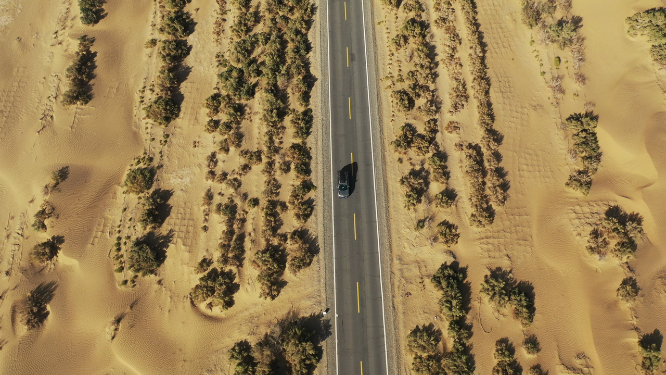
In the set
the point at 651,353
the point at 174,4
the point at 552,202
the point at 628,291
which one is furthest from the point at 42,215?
the point at 651,353

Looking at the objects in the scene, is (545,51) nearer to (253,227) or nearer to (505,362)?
(505,362)

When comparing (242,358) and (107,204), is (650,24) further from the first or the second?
(107,204)

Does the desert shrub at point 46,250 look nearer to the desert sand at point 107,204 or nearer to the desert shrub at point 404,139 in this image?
the desert sand at point 107,204

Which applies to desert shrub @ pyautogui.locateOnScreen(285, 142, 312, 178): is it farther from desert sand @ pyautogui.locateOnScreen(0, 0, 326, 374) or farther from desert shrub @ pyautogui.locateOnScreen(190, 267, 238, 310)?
desert shrub @ pyautogui.locateOnScreen(190, 267, 238, 310)

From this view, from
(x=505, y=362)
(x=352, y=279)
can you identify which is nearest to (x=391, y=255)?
(x=352, y=279)

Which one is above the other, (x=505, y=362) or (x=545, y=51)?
(x=545, y=51)

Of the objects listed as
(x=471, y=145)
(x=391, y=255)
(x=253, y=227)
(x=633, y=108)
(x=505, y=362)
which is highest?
(x=633, y=108)

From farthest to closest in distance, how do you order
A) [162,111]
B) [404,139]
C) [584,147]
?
[162,111] < [404,139] < [584,147]
